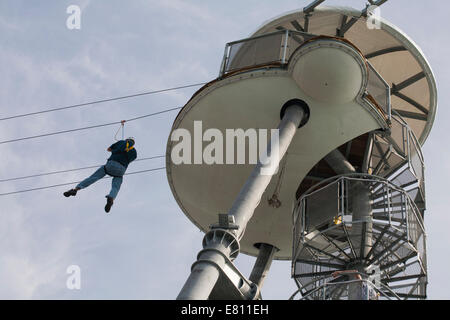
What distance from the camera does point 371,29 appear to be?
82.8 feet

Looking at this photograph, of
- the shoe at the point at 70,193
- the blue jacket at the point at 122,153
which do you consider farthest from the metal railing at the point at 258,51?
the shoe at the point at 70,193

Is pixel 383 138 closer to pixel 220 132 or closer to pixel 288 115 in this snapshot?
pixel 288 115

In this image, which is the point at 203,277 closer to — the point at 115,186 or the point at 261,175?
the point at 261,175

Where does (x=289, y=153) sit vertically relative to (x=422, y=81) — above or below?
below

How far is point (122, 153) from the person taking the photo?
23.2m

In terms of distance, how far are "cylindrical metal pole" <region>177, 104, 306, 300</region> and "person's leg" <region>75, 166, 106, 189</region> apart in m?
6.24

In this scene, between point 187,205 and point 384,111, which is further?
point 187,205

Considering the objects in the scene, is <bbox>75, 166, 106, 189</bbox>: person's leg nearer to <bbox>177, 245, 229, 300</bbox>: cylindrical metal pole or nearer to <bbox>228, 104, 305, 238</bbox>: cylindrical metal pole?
<bbox>228, 104, 305, 238</bbox>: cylindrical metal pole

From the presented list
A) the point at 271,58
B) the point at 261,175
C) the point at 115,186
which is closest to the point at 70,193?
the point at 115,186

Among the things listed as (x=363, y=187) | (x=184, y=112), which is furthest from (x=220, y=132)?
(x=363, y=187)
